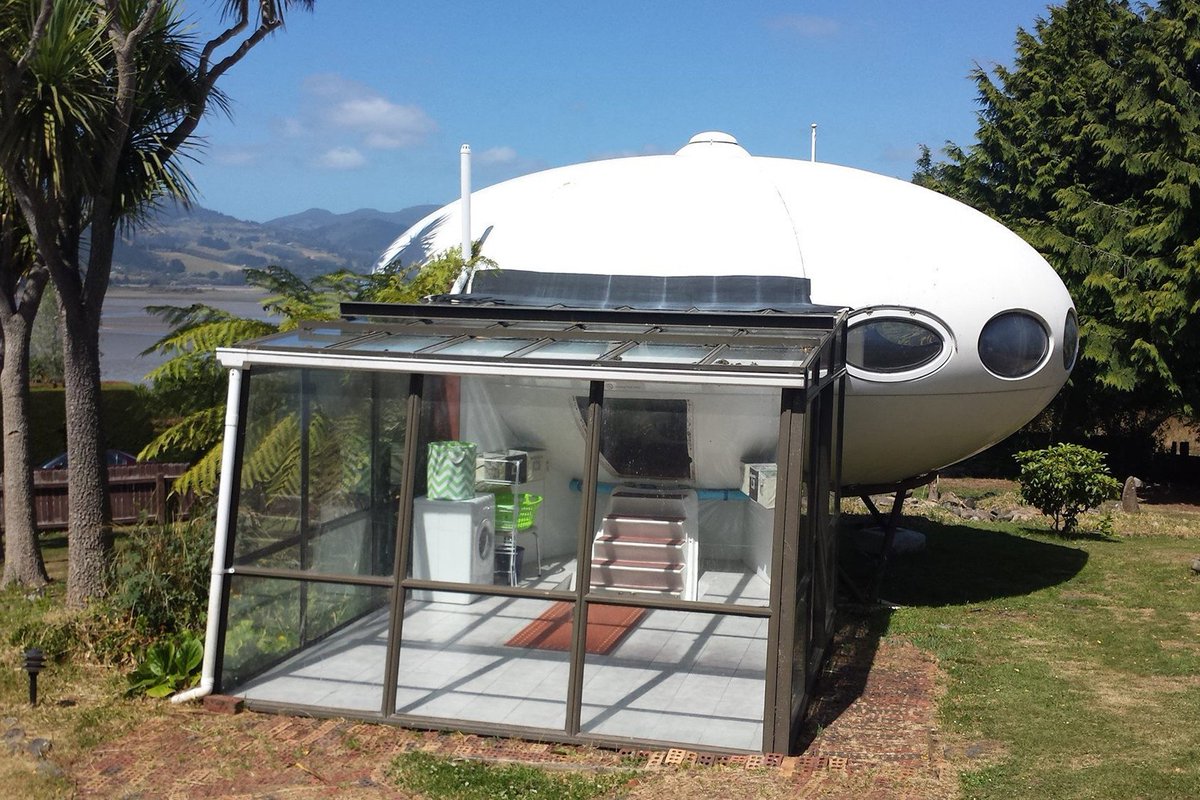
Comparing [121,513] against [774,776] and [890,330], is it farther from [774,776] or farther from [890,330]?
[774,776]

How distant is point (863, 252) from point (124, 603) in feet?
24.0

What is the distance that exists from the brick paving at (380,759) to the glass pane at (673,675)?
0.31 m

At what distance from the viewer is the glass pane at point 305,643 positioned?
8.24m

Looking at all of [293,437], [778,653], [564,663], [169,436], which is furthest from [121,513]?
[778,653]

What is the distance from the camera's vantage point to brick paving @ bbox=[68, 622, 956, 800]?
6.95m

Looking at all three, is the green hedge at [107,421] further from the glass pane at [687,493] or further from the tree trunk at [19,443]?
the glass pane at [687,493]

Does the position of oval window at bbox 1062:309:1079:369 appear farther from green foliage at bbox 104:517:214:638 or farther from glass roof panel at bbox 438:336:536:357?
green foliage at bbox 104:517:214:638

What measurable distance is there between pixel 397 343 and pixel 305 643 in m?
2.33

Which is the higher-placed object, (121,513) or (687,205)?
(687,205)

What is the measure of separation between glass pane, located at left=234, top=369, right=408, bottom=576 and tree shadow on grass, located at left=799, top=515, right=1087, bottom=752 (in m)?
3.51

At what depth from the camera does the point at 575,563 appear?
8062mm

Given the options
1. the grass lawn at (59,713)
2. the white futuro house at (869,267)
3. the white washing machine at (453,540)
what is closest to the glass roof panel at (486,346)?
the white washing machine at (453,540)

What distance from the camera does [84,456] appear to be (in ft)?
36.4

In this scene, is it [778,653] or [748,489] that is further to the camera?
[748,489]
